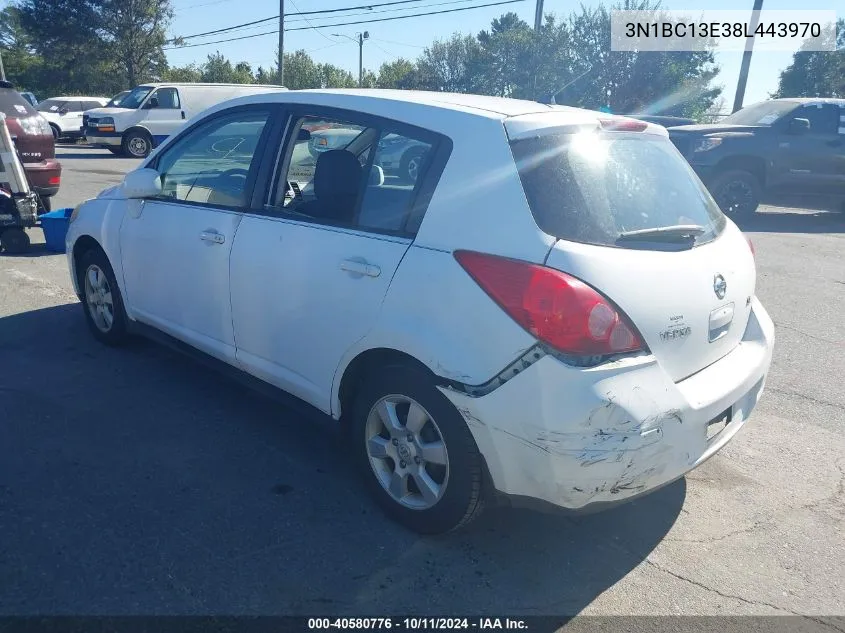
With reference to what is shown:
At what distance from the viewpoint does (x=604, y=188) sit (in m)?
2.86

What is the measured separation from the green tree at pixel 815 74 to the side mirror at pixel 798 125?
30.0 m

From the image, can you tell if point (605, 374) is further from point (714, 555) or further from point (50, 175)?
A: point (50, 175)

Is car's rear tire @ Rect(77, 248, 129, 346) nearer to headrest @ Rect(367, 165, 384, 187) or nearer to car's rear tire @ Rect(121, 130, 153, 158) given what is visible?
headrest @ Rect(367, 165, 384, 187)

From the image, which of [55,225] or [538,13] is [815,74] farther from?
[55,225]

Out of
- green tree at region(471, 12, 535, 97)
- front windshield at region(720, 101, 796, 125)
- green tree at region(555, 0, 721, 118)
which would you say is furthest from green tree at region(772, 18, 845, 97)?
front windshield at region(720, 101, 796, 125)

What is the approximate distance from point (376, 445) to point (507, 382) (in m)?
0.84

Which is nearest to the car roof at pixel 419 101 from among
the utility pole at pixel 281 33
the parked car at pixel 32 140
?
the parked car at pixel 32 140

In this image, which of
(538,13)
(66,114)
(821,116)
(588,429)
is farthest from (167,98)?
(588,429)

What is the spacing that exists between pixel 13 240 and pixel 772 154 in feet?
37.3

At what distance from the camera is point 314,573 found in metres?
2.79

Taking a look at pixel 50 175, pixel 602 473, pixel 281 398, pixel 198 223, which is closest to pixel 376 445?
pixel 281 398

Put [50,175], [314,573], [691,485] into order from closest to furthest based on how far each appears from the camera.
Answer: [314,573]
[691,485]
[50,175]

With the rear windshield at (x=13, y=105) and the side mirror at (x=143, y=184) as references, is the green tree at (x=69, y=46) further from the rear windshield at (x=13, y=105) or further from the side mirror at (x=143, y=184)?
the side mirror at (x=143, y=184)

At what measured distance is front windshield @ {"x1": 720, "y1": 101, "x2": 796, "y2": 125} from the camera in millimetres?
12688
